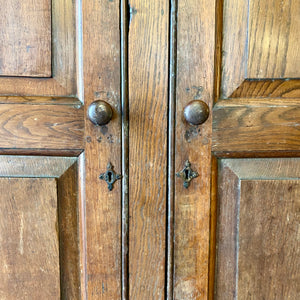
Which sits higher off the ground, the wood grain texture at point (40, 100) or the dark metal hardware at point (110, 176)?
the wood grain texture at point (40, 100)

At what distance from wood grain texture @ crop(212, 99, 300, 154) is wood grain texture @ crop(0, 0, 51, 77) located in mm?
281

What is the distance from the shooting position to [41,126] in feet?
1.41

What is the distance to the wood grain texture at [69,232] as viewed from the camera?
0.44 meters

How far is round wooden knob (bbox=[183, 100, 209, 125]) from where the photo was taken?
1.31 ft

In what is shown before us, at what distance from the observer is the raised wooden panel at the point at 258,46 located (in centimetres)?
42

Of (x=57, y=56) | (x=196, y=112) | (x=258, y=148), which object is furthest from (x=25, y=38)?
(x=258, y=148)

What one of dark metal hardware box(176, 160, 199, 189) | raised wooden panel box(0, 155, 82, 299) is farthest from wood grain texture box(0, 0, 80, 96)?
dark metal hardware box(176, 160, 199, 189)

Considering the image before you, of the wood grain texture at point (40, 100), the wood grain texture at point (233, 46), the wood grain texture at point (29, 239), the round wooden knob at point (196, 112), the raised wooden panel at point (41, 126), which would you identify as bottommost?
the wood grain texture at point (29, 239)

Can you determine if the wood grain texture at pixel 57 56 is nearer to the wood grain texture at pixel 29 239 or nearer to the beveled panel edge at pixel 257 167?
the wood grain texture at pixel 29 239

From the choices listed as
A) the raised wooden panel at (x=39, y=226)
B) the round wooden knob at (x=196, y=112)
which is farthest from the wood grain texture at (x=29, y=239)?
the round wooden knob at (x=196, y=112)

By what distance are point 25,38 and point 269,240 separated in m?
0.50

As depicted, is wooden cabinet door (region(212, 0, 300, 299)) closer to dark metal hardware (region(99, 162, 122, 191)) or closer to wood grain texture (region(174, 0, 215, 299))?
wood grain texture (region(174, 0, 215, 299))

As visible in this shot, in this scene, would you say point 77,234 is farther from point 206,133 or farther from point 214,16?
point 214,16

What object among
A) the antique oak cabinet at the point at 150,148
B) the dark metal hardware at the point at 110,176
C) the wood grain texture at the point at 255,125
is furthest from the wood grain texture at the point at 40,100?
the wood grain texture at the point at 255,125
